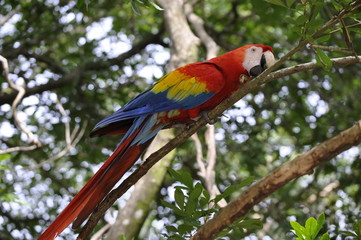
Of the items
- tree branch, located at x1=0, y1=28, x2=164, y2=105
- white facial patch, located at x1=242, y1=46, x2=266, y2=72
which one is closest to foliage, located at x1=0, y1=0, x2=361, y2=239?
tree branch, located at x1=0, y1=28, x2=164, y2=105

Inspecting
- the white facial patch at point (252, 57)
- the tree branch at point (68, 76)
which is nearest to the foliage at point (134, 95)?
the tree branch at point (68, 76)

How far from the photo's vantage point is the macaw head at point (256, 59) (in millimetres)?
1876

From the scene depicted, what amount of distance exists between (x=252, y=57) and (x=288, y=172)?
987mm


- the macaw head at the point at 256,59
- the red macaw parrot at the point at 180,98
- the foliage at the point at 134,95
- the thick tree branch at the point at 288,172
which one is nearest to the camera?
the thick tree branch at the point at 288,172

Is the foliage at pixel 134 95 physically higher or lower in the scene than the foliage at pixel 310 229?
lower

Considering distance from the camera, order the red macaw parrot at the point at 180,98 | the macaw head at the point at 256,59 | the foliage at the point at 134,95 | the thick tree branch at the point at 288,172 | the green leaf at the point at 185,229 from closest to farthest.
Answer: the thick tree branch at the point at 288,172 → the green leaf at the point at 185,229 → the red macaw parrot at the point at 180,98 → the macaw head at the point at 256,59 → the foliage at the point at 134,95

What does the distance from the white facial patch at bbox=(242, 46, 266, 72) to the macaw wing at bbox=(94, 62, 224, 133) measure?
4.6 inches

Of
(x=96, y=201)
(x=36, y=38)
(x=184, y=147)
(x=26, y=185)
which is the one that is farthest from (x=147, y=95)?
(x=26, y=185)

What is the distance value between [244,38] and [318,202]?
1.30m

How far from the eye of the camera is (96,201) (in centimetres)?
147

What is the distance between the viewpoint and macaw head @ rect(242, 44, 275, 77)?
1.88 meters

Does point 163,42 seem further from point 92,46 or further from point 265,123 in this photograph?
point 265,123

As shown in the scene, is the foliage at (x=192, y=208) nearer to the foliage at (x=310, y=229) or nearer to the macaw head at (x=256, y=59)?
the foliage at (x=310, y=229)

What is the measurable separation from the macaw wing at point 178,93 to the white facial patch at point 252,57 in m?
0.12
